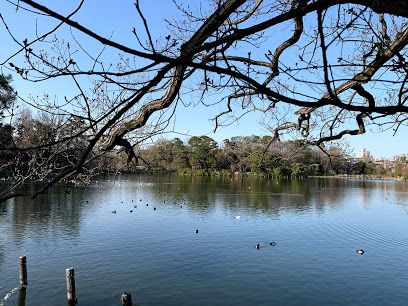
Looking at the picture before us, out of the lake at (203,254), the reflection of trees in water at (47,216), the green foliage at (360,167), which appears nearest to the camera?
the lake at (203,254)

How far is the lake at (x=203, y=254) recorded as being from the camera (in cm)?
958

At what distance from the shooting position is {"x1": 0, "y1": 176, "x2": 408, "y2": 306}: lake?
9578 millimetres

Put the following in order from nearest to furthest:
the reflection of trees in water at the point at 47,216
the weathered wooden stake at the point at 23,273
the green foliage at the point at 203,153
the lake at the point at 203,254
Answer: the weathered wooden stake at the point at 23,273 → the lake at the point at 203,254 → the reflection of trees in water at the point at 47,216 → the green foliage at the point at 203,153

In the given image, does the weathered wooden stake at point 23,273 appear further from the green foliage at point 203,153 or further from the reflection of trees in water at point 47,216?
the green foliage at point 203,153

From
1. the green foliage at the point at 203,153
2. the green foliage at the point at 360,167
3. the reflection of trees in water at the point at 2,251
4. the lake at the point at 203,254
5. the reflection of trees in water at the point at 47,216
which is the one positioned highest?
the green foliage at the point at 203,153

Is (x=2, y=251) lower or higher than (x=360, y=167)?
lower

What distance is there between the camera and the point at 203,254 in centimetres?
1322

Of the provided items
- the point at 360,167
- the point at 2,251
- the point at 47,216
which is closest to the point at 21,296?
the point at 2,251

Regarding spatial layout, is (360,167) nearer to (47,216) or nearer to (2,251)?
(47,216)

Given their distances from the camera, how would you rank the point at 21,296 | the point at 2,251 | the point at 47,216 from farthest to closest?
the point at 47,216 → the point at 2,251 → the point at 21,296

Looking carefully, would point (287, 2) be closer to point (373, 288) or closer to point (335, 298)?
point (335, 298)

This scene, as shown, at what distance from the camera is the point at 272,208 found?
24.7 m

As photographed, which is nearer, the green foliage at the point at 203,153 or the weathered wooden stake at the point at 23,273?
the weathered wooden stake at the point at 23,273

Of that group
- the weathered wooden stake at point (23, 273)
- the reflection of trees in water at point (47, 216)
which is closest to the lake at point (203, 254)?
the reflection of trees in water at point (47, 216)
